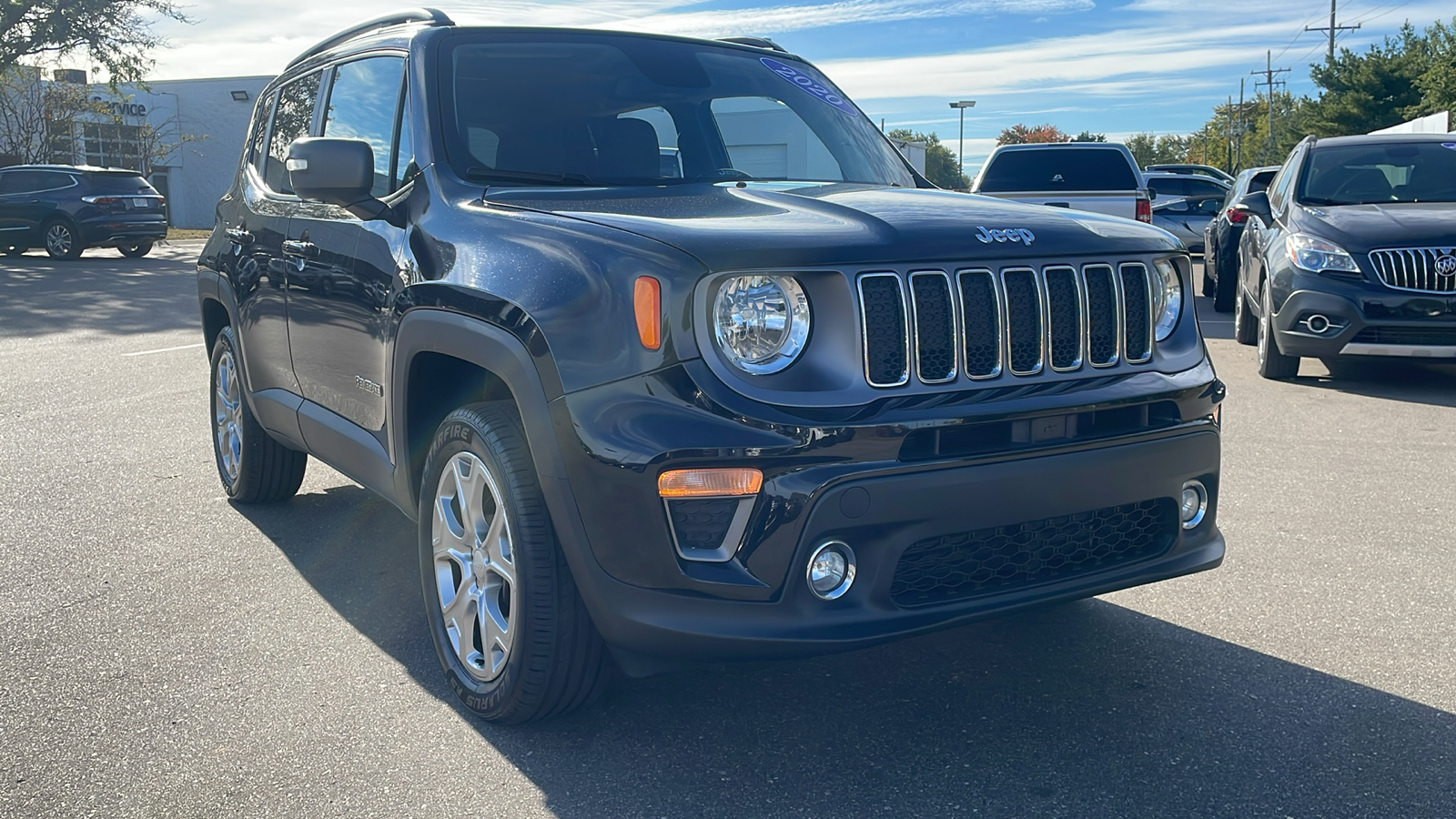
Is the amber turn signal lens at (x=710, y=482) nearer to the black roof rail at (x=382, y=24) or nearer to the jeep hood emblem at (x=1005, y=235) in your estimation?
the jeep hood emblem at (x=1005, y=235)

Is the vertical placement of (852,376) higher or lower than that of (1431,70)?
lower

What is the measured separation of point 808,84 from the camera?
4.83 meters

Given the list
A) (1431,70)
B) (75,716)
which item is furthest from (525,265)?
(1431,70)

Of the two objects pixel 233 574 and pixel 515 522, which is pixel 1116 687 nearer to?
pixel 515 522

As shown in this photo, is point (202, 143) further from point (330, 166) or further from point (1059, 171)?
point (330, 166)

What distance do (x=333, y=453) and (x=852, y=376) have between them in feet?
7.27

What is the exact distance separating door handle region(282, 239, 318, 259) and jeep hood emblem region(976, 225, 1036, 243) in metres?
2.30

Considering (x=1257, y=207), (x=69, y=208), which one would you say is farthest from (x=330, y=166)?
(x=69, y=208)

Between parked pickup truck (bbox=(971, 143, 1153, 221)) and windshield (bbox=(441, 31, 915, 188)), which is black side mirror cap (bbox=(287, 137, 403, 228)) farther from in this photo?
parked pickup truck (bbox=(971, 143, 1153, 221))

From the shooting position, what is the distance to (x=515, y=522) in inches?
123

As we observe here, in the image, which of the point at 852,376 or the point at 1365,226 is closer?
the point at 852,376

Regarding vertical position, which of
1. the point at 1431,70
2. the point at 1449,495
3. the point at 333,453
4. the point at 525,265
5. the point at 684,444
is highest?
the point at 1431,70

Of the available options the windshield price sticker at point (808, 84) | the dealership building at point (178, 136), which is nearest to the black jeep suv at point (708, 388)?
the windshield price sticker at point (808, 84)

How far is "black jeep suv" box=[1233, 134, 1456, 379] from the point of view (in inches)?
316
